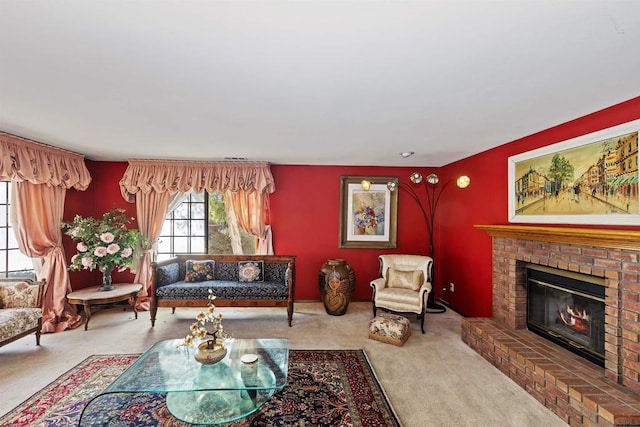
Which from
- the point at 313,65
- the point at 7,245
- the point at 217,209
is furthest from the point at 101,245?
the point at 313,65

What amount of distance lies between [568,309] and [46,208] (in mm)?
6174

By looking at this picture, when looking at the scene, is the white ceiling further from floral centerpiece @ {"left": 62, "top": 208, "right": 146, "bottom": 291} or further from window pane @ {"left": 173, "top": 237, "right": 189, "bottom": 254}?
window pane @ {"left": 173, "top": 237, "right": 189, "bottom": 254}

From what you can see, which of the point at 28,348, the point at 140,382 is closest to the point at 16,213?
the point at 28,348

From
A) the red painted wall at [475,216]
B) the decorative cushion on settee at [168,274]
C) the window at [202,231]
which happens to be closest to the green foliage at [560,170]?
the red painted wall at [475,216]

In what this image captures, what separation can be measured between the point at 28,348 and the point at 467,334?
4.89 metres

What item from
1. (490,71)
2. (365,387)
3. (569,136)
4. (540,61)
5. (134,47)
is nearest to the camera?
(134,47)

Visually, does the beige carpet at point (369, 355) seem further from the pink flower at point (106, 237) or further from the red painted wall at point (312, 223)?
the pink flower at point (106, 237)

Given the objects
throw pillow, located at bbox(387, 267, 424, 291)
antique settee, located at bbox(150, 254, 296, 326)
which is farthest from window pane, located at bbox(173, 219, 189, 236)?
throw pillow, located at bbox(387, 267, 424, 291)

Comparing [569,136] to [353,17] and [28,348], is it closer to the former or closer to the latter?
[353,17]

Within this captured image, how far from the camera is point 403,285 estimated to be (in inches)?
163

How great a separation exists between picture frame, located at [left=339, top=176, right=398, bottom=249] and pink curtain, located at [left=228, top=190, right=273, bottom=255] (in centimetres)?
132

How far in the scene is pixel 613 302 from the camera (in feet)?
7.24

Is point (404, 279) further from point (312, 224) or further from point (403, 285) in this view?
point (312, 224)

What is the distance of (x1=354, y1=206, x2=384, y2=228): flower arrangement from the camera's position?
16.7 ft
